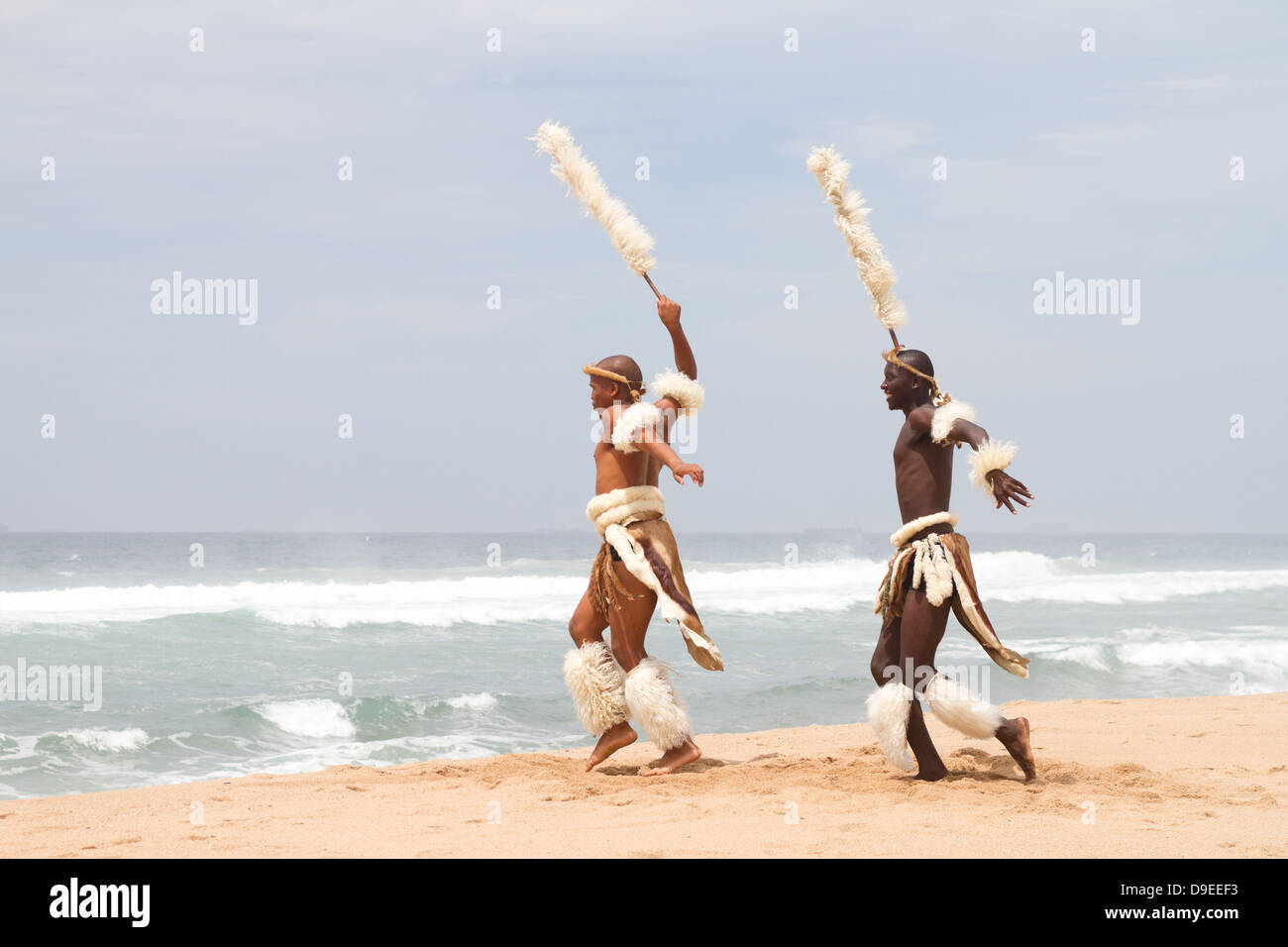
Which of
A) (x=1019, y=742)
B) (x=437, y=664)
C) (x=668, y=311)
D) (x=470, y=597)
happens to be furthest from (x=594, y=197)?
(x=470, y=597)

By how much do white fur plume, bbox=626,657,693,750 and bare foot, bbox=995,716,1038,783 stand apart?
164 cm

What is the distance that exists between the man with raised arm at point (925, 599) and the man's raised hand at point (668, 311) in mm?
1248

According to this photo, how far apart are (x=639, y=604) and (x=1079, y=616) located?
16.5 m

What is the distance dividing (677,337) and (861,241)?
3.70ft

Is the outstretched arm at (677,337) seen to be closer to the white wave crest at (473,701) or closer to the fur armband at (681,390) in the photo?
the fur armband at (681,390)

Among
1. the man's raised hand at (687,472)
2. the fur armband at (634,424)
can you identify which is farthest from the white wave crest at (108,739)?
the man's raised hand at (687,472)

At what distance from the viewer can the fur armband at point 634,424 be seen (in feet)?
20.6

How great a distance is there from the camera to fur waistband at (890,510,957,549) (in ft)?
19.3

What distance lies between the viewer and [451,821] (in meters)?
5.33

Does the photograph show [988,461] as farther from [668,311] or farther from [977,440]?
[668,311]

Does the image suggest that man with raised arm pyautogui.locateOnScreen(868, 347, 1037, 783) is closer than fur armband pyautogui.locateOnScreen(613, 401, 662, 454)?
Yes

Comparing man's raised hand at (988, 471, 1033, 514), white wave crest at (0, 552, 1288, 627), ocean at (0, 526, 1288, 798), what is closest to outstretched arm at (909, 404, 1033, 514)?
man's raised hand at (988, 471, 1033, 514)

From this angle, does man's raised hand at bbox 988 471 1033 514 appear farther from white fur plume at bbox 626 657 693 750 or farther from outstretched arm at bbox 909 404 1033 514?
white fur plume at bbox 626 657 693 750

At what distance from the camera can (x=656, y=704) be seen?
6.34 metres
